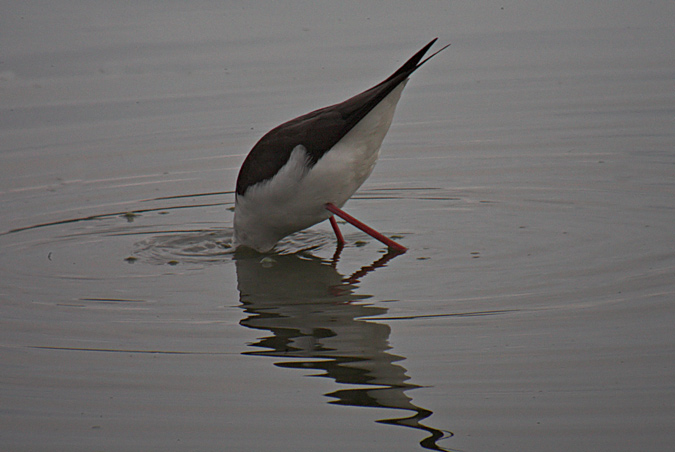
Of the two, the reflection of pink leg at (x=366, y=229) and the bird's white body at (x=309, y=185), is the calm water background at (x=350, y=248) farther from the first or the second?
the bird's white body at (x=309, y=185)

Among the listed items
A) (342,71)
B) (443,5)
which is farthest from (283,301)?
(443,5)

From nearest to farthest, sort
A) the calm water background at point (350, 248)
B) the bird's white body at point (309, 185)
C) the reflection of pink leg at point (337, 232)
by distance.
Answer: the calm water background at point (350, 248), the bird's white body at point (309, 185), the reflection of pink leg at point (337, 232)

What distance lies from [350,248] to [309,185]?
643 millimetres

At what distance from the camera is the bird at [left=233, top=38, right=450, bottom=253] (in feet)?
20.7

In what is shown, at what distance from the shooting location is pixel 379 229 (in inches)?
276

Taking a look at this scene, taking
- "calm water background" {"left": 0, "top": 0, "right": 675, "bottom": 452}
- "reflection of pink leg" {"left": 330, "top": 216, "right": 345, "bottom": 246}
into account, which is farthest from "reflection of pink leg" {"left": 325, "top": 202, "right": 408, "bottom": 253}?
"reflection of pink leg" {"left": 330, "top": 216, "right": 345, "bottom": 246}

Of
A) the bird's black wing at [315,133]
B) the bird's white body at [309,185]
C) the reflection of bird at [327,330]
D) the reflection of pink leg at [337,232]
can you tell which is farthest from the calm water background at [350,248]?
the bird's black wing at [315,133]

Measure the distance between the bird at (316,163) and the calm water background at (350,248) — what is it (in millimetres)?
320

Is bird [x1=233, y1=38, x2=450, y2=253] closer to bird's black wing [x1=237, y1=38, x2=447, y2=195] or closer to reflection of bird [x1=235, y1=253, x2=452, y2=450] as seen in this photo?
bird's black wing [x1=237, y1=38, x2=447, y2=195]

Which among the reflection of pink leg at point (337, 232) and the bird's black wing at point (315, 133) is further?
the reflection of pink leg at point (337, 232)

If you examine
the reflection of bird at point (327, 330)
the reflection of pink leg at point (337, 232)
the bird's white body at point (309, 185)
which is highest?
the bird's white body at point (309, 185)

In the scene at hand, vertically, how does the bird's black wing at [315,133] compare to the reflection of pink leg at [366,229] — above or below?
above

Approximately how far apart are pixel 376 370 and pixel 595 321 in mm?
1166

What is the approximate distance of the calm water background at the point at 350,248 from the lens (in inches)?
165
